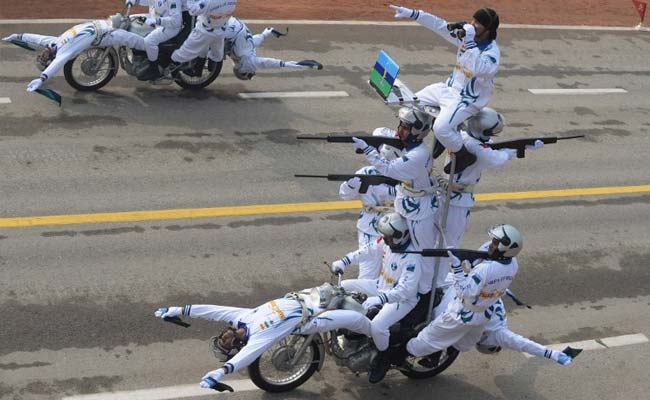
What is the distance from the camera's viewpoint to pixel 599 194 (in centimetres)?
→ 1484

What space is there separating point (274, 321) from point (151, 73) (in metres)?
7.95

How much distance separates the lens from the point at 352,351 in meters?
9.52

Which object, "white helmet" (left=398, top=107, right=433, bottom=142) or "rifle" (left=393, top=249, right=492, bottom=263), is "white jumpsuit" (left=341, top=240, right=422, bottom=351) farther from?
"white helmet" (left=398, top=107, right=433, bottom=142)

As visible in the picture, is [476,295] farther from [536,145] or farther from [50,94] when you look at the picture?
[50,94]

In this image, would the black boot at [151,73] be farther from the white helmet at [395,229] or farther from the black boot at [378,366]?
the black boot at [378,366]

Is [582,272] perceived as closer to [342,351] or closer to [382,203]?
[382,203]

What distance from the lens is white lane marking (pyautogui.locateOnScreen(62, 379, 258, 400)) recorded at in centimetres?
927

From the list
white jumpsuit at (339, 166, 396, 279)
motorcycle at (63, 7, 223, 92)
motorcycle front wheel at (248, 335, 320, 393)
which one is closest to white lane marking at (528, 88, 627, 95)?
motorcycle at (63, 7, 223, 92)

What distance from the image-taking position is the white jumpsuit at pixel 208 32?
15.2 meters

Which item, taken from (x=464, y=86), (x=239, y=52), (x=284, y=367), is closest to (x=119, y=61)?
(x=239, y=52)

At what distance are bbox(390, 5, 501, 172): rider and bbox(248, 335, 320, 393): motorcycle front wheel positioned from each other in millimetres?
2246

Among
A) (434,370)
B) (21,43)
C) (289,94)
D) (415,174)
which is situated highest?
(415,174)

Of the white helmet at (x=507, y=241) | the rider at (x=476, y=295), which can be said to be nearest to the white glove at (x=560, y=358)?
the rider at (x=476, y=295)

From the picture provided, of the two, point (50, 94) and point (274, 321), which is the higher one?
point (274, 321)
